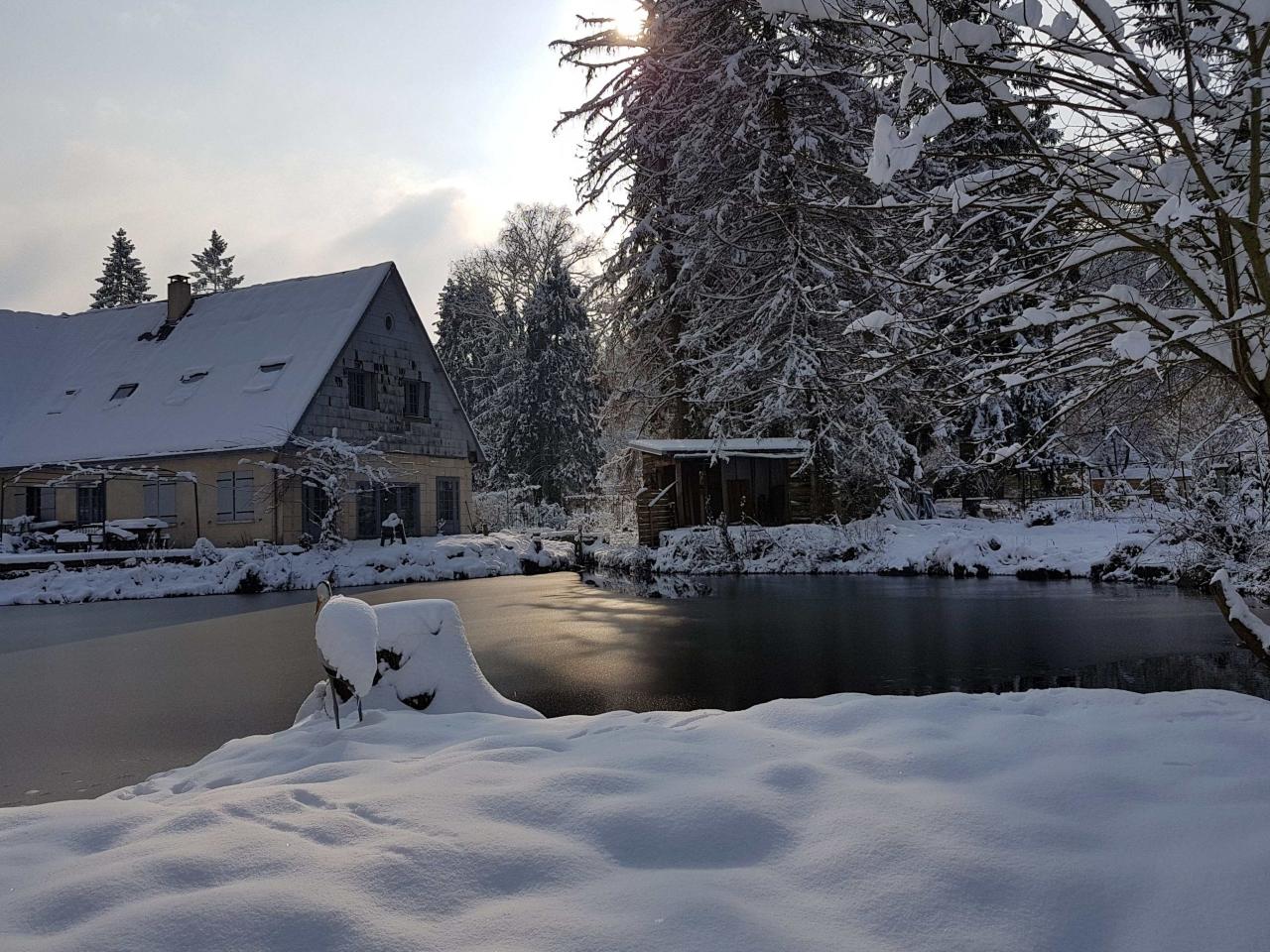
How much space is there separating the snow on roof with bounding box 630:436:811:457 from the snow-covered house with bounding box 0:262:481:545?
8.31 metres

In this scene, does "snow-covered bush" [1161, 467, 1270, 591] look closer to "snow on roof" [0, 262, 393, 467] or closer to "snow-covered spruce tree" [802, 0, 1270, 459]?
"snow-covered spruce tree" [802, 0, 1270, 459]

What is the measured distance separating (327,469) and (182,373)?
8.43 meters

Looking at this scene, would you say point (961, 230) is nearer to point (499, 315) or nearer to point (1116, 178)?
point (1116, 178)

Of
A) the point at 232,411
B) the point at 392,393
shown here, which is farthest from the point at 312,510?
the point at 392,393

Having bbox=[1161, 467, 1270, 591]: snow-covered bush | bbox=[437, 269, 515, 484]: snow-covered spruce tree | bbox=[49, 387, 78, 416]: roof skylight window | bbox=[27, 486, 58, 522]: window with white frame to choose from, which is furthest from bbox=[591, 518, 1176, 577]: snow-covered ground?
bbox=[437, 269, 515, 484]: snow-covered spruce tree

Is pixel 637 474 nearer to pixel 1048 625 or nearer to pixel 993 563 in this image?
pixel 993 563

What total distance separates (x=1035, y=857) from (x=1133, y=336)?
2129 millimetres

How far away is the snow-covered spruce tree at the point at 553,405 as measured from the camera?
40.8 meters

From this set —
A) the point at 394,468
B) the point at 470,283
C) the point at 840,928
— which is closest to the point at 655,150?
the point at 394,468

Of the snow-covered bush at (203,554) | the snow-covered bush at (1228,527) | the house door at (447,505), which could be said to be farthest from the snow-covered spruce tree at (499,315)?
the snow-covered bush at (1228,527)

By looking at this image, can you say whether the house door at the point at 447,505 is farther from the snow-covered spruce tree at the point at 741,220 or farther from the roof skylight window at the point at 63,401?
the roof skylight window at the point at 63,401

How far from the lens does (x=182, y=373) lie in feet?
93.8

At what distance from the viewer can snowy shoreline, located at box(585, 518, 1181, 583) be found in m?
17.3

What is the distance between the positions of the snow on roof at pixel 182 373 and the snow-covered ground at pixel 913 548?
11.2 metres
